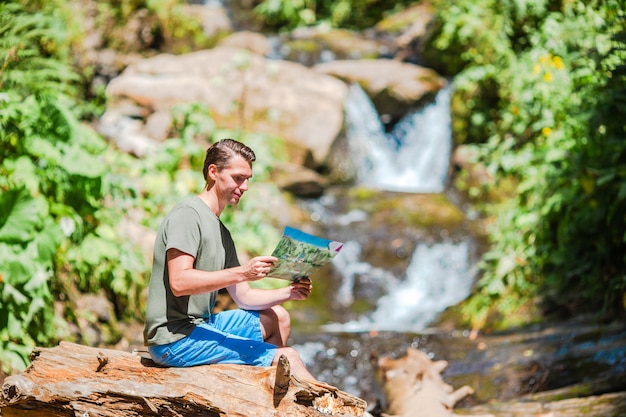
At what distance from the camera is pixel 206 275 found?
9.82 feet

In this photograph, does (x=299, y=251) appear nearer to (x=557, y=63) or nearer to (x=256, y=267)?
(x=256, y=267)

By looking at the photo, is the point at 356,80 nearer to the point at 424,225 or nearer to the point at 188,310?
the point at 424,225

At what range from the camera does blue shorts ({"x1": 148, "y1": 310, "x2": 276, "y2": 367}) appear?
3.23 meters

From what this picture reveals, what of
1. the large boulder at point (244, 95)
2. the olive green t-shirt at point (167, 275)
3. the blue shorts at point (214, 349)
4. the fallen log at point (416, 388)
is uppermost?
the olive green t-shirt at point (167, 275)

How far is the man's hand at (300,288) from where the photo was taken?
3438 mm

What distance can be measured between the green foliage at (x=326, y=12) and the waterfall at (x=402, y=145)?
625 cm

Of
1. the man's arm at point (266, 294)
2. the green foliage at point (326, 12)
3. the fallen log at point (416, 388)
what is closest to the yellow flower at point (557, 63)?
the fallen log at point (416, 388)

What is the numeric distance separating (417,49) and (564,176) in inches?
343

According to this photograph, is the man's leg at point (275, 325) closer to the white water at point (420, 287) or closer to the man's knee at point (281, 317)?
the man's knee at point (281, 317)

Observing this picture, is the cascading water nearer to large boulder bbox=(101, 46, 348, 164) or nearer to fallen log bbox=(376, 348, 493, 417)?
fallen log bbox=(376, 348, 493, 417)

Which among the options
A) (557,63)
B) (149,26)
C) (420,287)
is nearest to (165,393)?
(420,287)

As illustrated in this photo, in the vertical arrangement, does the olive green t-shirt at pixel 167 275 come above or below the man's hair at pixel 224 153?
below

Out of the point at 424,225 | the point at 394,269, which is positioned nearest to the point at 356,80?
the point at 424,225

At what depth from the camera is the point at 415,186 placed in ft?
42.9
